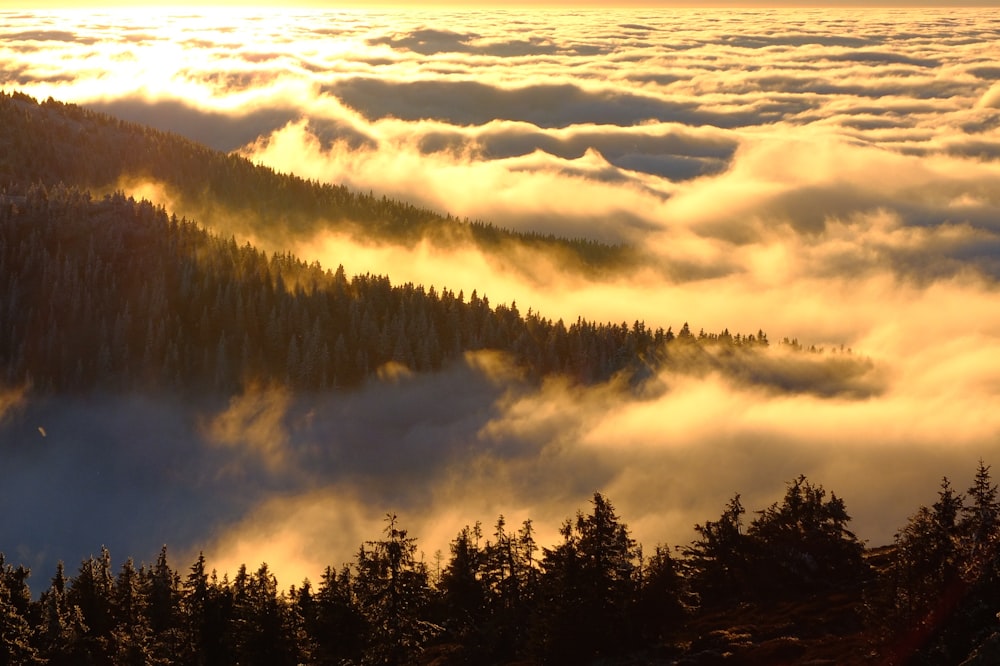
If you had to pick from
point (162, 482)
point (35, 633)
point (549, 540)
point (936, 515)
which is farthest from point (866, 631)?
point (162, 482)

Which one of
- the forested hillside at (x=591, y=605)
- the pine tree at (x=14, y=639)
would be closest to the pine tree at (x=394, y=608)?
the forested hillside at (x=591, y=605)

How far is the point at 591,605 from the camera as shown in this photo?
85.1 meters

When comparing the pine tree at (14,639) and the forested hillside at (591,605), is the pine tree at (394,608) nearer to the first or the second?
the forested hillside at (591,605)

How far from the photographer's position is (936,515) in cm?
7325

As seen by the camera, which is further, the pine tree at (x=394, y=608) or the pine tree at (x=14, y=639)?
the pine tree at (x=14, y=639)

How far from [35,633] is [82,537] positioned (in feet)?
298

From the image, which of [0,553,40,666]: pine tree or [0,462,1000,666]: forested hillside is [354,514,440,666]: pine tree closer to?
[0,462,1000,666]: forested hillside

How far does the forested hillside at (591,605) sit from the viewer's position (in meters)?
69.0

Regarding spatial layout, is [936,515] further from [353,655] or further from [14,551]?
[14,551]

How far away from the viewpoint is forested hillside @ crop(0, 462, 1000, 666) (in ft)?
226

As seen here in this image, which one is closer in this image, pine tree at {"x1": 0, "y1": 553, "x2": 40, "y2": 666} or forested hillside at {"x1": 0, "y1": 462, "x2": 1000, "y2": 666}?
forested hillside at {"x1": 0, "y1": 462, "x2": 1000, "y2": 666}

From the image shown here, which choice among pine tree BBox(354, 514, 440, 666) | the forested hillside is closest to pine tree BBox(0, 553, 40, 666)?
the forested hillside

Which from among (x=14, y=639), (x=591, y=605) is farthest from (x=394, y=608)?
(x=14, y=639)

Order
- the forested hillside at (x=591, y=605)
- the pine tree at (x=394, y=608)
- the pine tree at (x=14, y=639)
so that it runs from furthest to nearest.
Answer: the pine tree at (x=14, y=639)
the pine tree at (x=394, y=608)
the forested hillside at (x=591, y=605)
